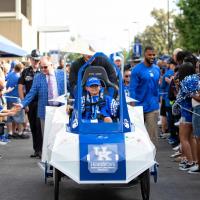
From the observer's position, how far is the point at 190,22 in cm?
5216

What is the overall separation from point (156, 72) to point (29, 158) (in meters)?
3.02

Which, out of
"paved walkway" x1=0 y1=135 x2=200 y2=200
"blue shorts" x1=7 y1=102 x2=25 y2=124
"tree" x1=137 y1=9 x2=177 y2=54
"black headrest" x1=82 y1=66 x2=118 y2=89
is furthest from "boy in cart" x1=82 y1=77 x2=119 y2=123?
"tree" x1=137 y1=9 x2=177 y2=54

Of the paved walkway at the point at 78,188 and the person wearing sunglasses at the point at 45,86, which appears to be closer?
the paved walkway at the point at 78,188

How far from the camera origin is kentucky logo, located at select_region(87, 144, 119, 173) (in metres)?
7.62

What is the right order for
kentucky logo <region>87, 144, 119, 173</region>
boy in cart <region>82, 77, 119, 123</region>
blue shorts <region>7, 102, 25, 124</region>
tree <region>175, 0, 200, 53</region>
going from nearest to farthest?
kentucky logo <region>87, 144, 119, 173</region> < boy in cart <region>82, 77, 119, 123</region> < blue shorts <region>7, 102, 25, 124</region> < tree <region>175, 0, 200, 53</region>

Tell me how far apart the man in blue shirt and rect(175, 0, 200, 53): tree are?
128ft

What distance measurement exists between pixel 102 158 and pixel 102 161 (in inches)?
1.4

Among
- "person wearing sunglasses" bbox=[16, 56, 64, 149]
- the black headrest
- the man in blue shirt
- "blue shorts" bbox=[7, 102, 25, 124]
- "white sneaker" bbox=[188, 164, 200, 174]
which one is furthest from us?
"blue shorts" bbox=[7, 102, 25, 124]

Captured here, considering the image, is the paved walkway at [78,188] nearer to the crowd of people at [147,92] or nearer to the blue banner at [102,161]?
the crowd of people at [147,92]

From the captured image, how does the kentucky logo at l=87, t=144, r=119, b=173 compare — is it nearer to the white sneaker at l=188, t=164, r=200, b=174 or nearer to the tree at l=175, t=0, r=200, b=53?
the white sneaker at l=188, t=164, r=200, b=174

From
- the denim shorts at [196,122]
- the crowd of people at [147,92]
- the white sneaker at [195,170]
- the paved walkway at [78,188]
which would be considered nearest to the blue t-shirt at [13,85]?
the crowd of people at [147,92]

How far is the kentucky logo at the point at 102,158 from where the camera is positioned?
25.0ft

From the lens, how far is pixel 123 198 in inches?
345

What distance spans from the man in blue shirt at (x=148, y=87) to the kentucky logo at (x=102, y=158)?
395 cm
